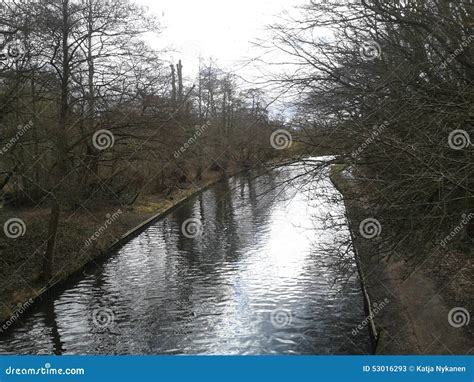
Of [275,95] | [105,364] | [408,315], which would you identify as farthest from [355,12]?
[105,364]

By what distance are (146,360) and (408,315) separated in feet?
21.4

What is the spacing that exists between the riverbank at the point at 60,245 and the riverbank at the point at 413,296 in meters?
3.04

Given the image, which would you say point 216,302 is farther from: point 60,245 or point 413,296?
point 60,245

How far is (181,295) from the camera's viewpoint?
1274 cm

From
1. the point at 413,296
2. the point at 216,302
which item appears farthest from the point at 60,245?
the point at 413,296

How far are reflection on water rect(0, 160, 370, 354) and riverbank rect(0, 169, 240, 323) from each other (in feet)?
1.74

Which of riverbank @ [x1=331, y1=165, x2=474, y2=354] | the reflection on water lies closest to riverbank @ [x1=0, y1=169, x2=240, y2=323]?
the reflection on water

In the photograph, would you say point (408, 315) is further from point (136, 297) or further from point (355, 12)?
point (136, 297)

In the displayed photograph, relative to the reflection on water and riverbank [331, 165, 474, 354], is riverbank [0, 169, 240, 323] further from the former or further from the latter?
riverbank [331, 165, 474, 354]

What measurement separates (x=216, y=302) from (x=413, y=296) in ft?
15.8

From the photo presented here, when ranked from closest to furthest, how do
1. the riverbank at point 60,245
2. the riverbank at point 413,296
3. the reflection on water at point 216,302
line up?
the riverbank at point 413,296, the reflection on water at point 216,302, the riverbank at point 60,245

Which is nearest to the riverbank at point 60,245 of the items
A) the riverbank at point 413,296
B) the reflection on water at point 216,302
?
the reflection on water at point 216,302

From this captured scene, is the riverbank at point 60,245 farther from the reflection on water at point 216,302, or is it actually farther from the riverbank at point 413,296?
the riverbank at point 413,296

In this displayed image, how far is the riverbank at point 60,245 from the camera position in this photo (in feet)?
40.8
